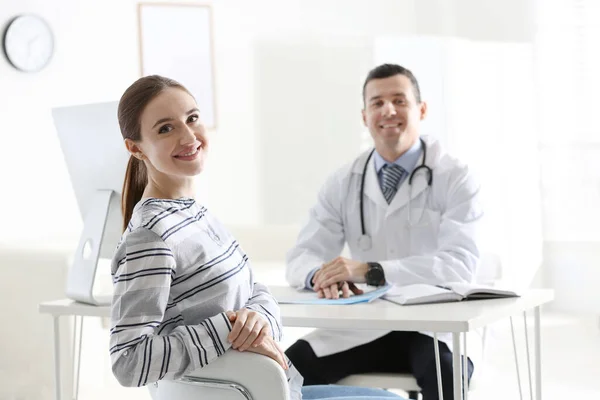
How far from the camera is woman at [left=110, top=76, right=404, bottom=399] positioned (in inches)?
53.2

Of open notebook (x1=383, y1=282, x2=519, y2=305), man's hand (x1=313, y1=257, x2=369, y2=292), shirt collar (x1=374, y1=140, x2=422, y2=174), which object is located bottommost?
open notebook (x1=383, y1=282, x2=519, y2=305)

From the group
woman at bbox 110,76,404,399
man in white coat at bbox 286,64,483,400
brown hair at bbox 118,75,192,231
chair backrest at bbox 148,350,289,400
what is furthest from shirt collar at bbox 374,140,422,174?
chair backrest at bbox 148,350,289,400

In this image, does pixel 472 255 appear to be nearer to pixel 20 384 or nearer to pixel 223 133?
pixel 20 384

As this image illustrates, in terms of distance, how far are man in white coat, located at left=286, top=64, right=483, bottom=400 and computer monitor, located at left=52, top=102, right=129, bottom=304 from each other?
501mm

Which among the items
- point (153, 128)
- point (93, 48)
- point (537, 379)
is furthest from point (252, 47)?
point (153, 128)

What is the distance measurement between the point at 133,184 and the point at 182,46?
337 cm

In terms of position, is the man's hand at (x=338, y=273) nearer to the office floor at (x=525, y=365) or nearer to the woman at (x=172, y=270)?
the woman at (x=172, y=270)

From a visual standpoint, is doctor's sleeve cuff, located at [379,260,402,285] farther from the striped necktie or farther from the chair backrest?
the chair backrest

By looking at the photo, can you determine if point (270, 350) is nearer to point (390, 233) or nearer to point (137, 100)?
point (137, 100)

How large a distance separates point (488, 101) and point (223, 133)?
4.87ft

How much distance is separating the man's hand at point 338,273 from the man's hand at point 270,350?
0.77 meters

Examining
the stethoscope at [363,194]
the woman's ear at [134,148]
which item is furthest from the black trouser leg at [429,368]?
the woman's ear at [134,148]

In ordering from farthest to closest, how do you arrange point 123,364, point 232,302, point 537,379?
point 537,379, point 232,302, point 123,364

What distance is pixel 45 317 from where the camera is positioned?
3.58 metres
